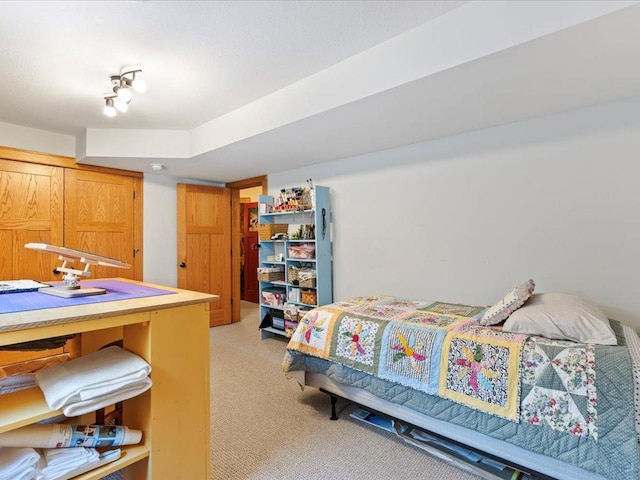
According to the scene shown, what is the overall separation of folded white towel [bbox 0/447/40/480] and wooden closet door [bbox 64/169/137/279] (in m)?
2.94

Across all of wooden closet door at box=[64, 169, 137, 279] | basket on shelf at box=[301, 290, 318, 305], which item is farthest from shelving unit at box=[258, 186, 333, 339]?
wooden closet door at box=[64, 169, 137, 279]

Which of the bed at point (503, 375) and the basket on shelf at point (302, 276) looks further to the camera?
the basket on shelf at point (302, 276)

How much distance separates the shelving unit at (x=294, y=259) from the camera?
141 inches

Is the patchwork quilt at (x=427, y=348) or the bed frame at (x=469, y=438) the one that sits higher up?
the patchwork quilt at (x=427, y=348)

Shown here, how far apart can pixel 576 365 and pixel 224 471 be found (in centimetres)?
180

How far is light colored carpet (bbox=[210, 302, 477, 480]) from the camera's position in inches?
68.4

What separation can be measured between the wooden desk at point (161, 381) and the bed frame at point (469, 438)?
96cm

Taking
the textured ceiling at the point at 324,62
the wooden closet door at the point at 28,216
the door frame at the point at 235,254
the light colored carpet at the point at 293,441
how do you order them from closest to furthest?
the textured ceiling at the point at 324,62 → the light colored carpet at the point at 293,441 → the wooden closet door at the point at 28,216 → the door frame at the point at 235,254

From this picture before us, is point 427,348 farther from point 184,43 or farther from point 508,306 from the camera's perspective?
point 184,43

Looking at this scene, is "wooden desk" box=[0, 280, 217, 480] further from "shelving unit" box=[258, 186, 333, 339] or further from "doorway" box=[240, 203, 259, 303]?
"doorway" box=[240, 203, 259, 303]

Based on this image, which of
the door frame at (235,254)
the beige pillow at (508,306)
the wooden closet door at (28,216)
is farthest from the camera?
the door frame at (235,254)

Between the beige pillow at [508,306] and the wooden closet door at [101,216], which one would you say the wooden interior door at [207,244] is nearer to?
the wooden closet door at [101,216]

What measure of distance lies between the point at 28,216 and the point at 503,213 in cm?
450

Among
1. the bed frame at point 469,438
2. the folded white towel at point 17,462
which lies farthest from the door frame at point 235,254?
the folded white towel at point 17,462
